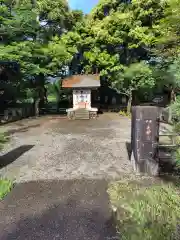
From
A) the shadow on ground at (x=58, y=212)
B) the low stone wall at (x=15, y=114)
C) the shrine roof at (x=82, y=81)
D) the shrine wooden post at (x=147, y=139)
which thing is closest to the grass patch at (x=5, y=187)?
the shadow on ground at (x=58, y=212)

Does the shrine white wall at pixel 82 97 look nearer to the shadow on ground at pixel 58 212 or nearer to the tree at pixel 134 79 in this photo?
the tree at pixel 134 79

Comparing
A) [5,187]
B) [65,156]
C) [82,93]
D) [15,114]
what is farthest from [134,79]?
[5,187]

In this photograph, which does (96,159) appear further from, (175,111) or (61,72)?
(61,72)

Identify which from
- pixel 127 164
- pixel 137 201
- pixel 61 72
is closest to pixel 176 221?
pixel 137 201

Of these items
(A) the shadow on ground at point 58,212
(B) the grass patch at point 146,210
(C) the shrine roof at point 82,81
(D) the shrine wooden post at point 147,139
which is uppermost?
(C) the shrine roof at point 82,81

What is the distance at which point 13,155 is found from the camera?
7211 millimetres

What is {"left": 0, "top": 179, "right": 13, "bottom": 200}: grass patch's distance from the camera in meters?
4.45

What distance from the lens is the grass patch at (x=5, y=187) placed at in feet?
14.6

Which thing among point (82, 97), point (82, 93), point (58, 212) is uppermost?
point (82, 93)

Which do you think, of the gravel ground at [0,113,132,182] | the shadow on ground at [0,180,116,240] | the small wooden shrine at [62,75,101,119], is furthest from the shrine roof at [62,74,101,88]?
the shadow on ground at [0,180,116,240]

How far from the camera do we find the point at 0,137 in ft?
19.0

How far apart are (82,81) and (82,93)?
968 mm

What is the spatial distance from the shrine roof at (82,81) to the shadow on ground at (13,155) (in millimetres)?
9280

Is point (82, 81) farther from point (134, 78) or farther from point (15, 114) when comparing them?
point (15, 114)
